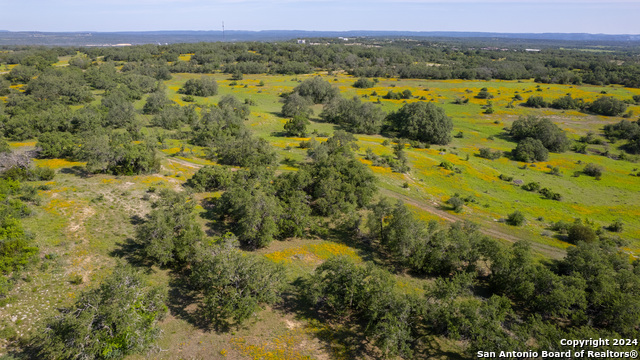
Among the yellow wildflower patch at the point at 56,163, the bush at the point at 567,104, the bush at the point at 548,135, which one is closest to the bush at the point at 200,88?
the yellow wildflower patch at the point at 56,163

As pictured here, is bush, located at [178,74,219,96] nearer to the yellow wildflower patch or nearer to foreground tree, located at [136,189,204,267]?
the yellow wildflower patch

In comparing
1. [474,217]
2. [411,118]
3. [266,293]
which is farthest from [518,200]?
[266,293]

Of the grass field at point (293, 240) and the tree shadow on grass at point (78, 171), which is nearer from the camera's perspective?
the grass field at point (293, 240)

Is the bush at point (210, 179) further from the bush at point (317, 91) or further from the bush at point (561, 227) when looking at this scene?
the bush at point (317, 91)

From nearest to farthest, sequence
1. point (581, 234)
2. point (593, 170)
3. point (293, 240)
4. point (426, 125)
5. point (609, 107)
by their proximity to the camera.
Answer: point (293, 240) < point (581, 234) < point (593, 170) < point (426, 125) < point (609, 107)

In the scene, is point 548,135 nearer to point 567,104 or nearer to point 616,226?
point 616,226

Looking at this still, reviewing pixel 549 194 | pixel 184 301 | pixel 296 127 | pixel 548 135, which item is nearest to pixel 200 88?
pixel 296 127
